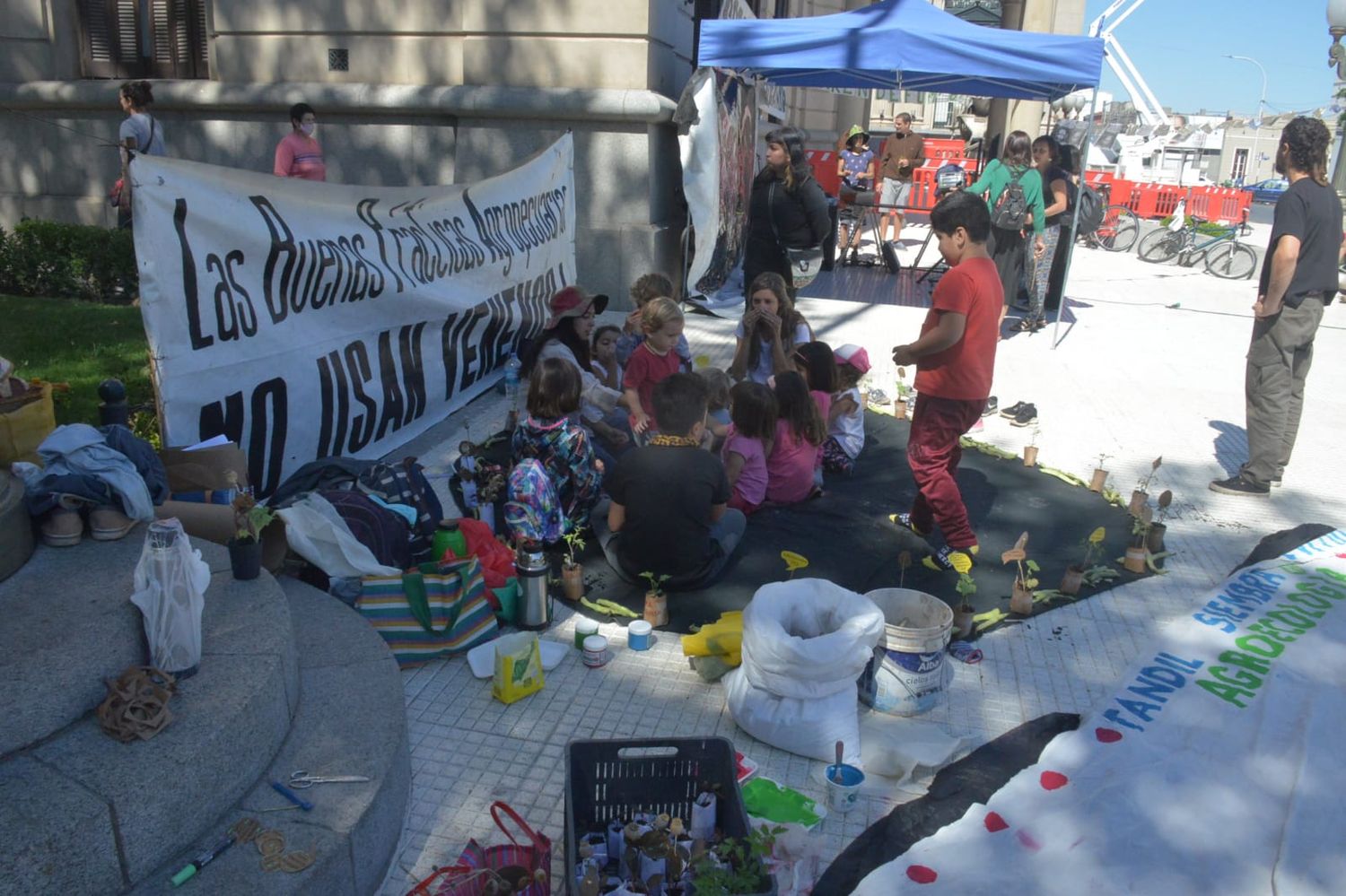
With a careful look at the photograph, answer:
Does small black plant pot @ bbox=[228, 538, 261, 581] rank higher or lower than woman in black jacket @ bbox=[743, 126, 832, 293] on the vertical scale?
lower

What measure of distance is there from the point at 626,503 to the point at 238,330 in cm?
216

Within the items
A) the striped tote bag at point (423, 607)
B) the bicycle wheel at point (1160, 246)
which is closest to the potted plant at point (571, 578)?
the striped tote bag at point (423, 607)

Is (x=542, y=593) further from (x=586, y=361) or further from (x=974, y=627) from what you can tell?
(x=586, y=361)

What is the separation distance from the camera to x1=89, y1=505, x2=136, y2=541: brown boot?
3.53 metres

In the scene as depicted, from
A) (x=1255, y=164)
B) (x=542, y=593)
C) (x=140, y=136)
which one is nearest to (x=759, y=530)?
(x=542, y=593)

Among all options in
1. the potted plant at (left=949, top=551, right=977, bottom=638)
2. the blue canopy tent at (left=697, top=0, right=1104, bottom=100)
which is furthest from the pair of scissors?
the blue canopy tent at (left=697, top=0, right=1104, bottom=100)

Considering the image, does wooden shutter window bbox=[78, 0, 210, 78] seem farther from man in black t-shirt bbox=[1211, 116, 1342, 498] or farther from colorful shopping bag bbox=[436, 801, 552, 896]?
colorful shopping bag bbox=[436, 801, 552, 896]

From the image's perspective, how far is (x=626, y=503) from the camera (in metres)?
4.63

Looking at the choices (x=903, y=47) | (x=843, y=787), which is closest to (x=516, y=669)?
(x=843, y=787)

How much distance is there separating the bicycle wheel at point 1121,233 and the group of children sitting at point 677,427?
14.9m

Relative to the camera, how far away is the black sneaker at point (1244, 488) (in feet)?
21.3

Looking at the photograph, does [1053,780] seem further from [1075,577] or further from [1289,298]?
[1289,298]

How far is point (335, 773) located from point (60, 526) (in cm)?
135

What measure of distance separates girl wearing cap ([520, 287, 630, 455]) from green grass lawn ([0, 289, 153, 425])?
2462 millimetres
